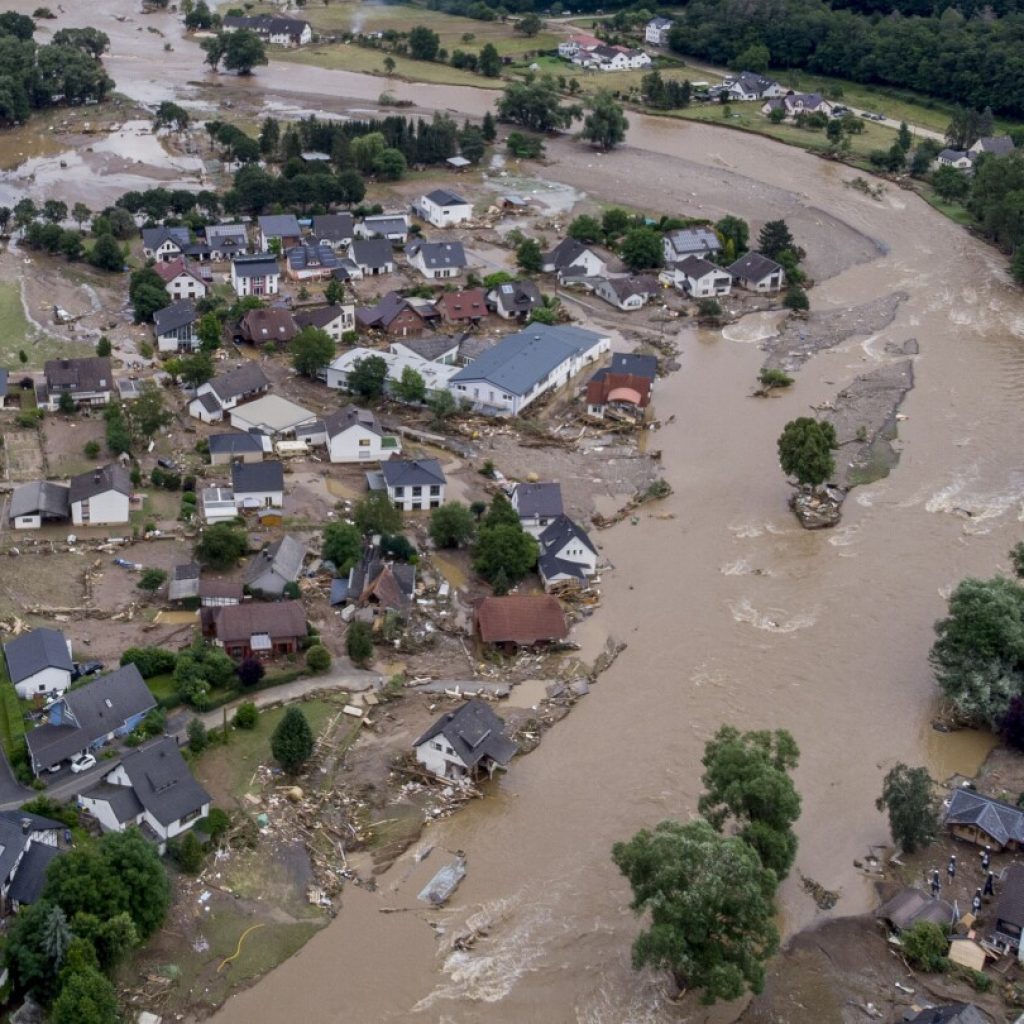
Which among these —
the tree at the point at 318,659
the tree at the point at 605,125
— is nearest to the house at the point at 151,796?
the tree at the point at 318,659

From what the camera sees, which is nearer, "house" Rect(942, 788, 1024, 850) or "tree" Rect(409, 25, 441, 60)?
"house" Rect(942, 788, 1024, 850)

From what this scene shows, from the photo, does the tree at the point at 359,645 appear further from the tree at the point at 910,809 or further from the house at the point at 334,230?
the house at the point at 334,230

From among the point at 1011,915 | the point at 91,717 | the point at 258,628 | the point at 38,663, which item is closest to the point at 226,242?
the point at 258,628

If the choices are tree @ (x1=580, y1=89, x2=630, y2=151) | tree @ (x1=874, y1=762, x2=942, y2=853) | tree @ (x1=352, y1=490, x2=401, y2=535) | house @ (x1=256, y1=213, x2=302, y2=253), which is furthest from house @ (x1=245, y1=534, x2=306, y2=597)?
tree @ (x1=580, y1=89, x2=630, y2=151)

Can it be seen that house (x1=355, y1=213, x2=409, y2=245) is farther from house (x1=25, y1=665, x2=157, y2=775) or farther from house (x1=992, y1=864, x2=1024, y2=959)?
house (x1=992, y1=864, x2=1024, y2=959)

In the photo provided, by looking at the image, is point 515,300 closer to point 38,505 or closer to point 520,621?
point 38,505

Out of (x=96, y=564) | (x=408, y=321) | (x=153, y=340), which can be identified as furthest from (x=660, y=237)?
(x=96, y=564)
